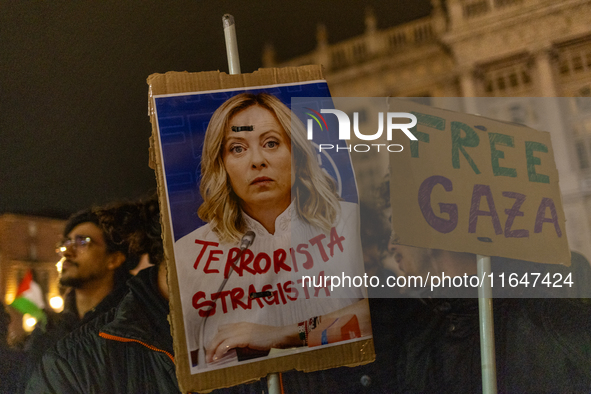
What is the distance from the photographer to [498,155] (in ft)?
5.24

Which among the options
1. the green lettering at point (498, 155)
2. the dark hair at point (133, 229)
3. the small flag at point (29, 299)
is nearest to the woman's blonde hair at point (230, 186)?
the dark hair at point (133, 229)

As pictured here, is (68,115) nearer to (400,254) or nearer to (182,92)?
(182,92)

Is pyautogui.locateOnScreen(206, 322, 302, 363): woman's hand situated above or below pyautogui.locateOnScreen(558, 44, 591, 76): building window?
below

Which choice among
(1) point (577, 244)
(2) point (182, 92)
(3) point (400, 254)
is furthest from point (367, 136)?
(1) point (577, 244)

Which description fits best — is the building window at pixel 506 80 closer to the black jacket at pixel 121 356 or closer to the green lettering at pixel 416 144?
the green lettering at pixel 416 144

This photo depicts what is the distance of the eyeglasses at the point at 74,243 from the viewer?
5.63 feet

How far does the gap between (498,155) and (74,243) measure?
4.88 ft

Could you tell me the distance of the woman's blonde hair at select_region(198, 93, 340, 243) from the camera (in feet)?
4.48

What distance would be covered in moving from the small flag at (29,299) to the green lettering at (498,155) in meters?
1.61

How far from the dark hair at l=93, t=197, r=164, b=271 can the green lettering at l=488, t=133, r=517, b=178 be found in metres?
1.17

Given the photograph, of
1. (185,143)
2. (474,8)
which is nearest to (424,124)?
(474,8)

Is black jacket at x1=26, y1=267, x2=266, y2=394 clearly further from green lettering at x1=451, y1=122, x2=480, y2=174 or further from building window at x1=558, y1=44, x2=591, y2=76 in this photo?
building window at x1=558, y1=44, x2=591, y2=76

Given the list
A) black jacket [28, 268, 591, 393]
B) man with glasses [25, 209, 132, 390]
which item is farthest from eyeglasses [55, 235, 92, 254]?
black jacket [28, 268, 591, 393]

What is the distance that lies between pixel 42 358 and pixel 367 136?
1.36 metres
